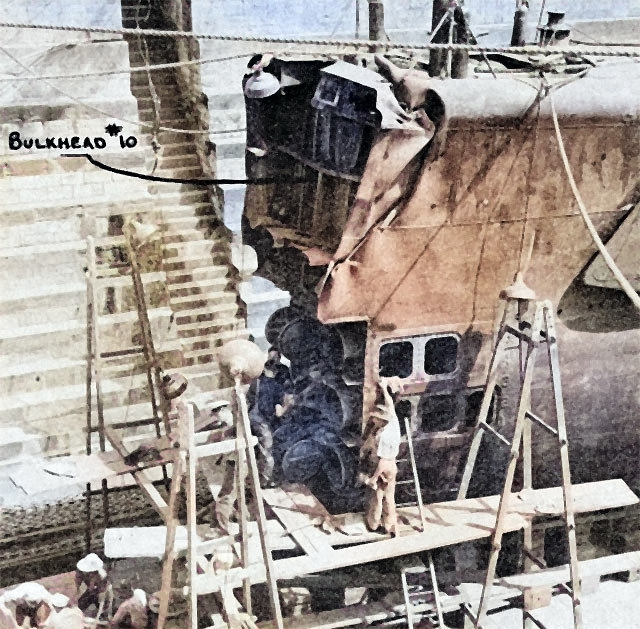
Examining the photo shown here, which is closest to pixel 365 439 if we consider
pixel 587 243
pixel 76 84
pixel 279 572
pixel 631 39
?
pixel 279 572

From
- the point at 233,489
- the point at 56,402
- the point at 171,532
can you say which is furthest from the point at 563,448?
the point at 56,402

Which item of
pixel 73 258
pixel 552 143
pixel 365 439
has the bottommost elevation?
pixel 365 439

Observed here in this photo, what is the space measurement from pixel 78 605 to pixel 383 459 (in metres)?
2.14

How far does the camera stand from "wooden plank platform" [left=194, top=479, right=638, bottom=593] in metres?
5.31

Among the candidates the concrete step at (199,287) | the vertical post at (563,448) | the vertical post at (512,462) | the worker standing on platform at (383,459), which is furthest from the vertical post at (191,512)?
the concrete step at (199,287)

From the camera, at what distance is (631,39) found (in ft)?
33.1

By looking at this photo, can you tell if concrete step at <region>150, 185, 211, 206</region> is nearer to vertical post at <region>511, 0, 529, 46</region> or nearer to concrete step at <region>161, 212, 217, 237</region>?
concrete step at <region>161, 212, 217, 237</region>

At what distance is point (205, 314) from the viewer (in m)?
7.70

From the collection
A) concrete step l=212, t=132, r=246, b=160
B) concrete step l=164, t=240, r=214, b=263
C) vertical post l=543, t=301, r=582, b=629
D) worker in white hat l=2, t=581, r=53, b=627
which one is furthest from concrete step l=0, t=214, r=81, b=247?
vertical post l=543, t=301, r=582, b=629

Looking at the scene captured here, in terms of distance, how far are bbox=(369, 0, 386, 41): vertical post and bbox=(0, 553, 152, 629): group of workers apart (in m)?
4.31

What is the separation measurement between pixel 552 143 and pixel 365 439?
2.28 metres

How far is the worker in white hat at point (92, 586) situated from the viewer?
5.32m

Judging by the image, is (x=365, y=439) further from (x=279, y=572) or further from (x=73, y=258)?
(x=73, y=258)

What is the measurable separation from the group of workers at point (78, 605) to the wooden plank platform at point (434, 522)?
0.75m
